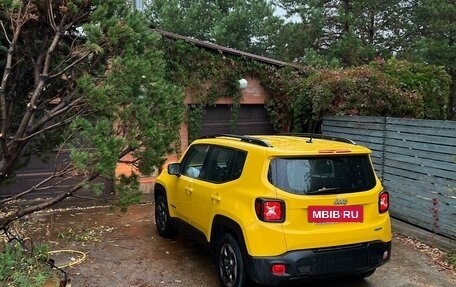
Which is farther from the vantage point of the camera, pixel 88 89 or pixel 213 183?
pixel 213 183

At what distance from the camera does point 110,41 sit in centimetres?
443

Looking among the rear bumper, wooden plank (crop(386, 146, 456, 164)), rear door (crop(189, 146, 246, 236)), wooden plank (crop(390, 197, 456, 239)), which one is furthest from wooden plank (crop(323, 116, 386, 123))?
the rear bumper

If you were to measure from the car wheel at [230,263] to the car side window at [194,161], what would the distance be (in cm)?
108

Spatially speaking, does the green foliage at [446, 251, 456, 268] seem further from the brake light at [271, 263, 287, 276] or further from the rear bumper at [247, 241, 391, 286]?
the brake light at [271, 263, 287, 276]

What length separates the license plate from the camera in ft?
13.6

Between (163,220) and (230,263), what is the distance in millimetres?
2336

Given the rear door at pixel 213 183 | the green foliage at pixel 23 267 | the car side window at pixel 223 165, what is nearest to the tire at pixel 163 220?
the rear door at pixel 213 183

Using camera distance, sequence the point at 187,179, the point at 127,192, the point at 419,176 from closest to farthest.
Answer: the point at 127,192 < the point at 187,179 < the point at 419,176

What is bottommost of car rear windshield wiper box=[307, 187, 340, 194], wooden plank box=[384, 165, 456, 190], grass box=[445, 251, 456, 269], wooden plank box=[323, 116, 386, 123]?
grass box=[445, 251, 456, 269]

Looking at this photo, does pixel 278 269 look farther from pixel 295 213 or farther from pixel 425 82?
pixel 425 82

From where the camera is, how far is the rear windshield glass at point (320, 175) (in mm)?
4188

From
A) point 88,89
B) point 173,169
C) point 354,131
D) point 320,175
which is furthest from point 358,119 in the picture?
point 88,89

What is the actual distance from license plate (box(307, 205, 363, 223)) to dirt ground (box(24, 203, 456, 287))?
3.40 feet

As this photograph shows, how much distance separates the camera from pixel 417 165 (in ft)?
22.9
